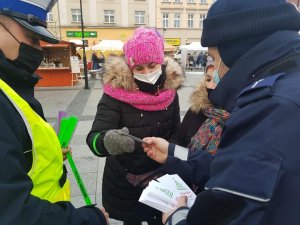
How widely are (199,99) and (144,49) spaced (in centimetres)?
57

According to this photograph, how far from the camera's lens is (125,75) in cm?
225

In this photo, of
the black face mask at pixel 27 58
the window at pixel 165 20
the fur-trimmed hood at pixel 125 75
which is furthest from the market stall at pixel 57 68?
the window at pixel 165 20

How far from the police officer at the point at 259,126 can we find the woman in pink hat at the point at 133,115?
3.97 feet

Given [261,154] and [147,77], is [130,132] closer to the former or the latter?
[147,77]

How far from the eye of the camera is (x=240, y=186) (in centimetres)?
80

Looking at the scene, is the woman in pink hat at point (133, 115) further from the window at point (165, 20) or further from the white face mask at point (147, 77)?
the window at point (165, 20)

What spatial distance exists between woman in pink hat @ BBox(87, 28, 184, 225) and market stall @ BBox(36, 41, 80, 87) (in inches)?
446

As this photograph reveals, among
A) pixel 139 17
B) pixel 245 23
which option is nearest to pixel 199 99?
pixel 245 23

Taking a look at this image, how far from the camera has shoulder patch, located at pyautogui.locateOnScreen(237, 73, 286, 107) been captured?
2.70 ft

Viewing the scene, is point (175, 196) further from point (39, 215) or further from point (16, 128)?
point (16, 128)

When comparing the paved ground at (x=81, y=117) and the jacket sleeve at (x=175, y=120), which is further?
the paved ground at (x=81, y=117)

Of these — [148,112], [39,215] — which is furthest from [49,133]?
[148,112]

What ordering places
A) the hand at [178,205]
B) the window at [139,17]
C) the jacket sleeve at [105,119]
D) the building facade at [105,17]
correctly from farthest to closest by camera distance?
the window at [139,17]
the building facade at [105,17]
the jacket sleeve at [105,119]
the hand at [178,205]

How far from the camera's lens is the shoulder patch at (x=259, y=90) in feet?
2.70
